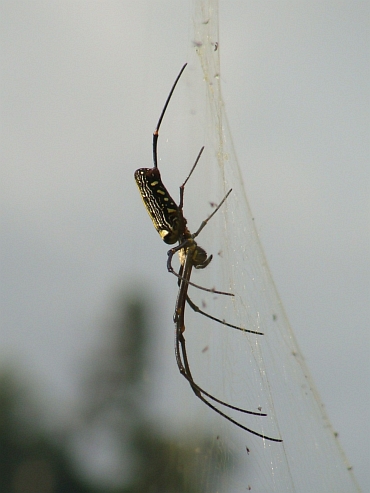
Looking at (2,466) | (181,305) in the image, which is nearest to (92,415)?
(2,466)

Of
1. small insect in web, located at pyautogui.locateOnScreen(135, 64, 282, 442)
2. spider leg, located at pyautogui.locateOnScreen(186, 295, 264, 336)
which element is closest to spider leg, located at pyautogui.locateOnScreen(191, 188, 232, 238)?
small insect in web, located at pyautogui.locateOnScreen(135, 64, 282, 442)

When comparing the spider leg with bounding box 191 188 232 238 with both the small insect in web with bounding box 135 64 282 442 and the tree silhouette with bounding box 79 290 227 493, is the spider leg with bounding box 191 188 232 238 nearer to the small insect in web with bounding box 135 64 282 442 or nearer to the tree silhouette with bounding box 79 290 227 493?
the small insect in web with bounding box 135 64 282 442

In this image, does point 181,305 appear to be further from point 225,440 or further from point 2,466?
point 2,466

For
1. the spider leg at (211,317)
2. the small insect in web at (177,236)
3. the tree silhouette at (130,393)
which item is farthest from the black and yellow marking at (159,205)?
the tree silhouette at (130,393)

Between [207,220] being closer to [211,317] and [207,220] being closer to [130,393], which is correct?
[211,317]

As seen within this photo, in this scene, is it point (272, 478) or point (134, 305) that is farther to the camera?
point (134, 305)

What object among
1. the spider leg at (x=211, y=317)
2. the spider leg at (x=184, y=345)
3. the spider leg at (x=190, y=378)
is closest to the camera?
the spider leg at (x=211, y=317)

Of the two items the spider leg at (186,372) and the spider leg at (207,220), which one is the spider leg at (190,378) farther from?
the spider leg at (207,220)

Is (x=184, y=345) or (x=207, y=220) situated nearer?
(x=207, y=220)

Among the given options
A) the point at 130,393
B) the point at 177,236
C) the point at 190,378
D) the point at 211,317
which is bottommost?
the point at 130,393

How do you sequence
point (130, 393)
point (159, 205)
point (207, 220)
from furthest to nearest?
point (130, 393)
point (159, 205)
point (207, 220)

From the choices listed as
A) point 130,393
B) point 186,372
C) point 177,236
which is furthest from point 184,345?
point 130,393
